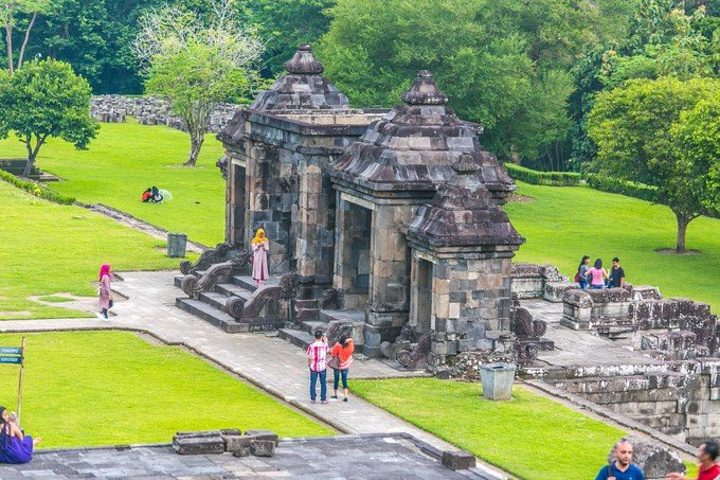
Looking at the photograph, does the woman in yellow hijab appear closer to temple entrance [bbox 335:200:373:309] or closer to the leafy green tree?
temple entrance [bbox 335:200:373:309]

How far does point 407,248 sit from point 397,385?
4785 mm

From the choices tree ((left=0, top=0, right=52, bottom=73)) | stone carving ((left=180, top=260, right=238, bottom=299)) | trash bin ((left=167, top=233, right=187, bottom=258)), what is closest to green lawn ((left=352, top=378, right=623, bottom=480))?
stone carving ((left=180, top=260, right=238, bottom=299))

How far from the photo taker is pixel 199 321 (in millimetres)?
56688

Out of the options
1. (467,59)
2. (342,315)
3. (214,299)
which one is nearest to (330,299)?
(342,315)

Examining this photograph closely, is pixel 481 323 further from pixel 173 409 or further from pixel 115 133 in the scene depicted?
pixel 115 133

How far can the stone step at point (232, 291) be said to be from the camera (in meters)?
57.4

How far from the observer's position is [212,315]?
56375 mm

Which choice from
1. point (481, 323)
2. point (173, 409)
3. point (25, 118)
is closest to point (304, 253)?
point (481, 323)

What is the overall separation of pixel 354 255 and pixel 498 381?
8.78 metres

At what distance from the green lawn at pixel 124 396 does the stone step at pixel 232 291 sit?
4.82 m

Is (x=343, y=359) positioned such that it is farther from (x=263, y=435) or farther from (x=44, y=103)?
(x=44, y=103)

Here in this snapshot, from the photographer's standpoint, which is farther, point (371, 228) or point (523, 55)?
point (523, 55)

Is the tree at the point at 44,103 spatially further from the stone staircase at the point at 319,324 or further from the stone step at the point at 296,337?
the stone step at the point at 296,337

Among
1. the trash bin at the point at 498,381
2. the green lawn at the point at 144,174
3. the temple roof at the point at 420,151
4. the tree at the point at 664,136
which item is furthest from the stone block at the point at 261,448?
the tree at the point at 664,136
